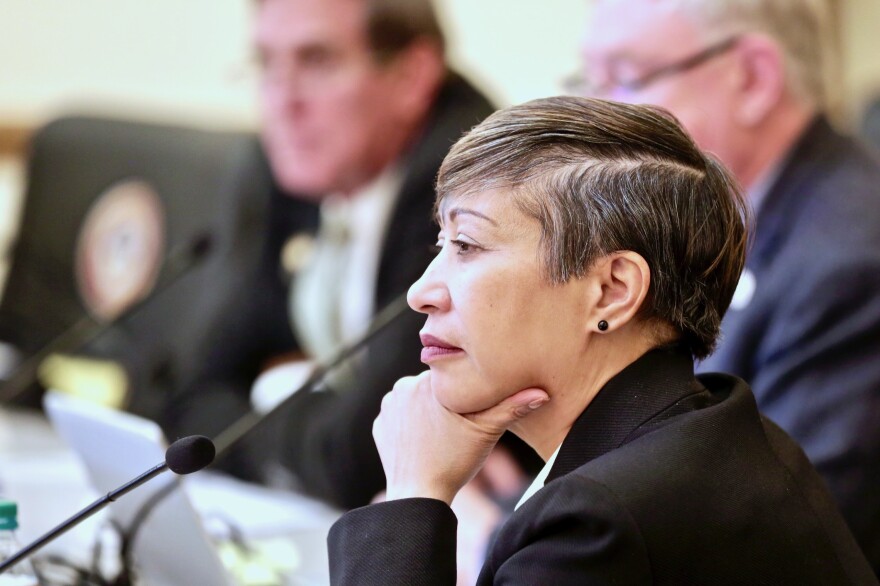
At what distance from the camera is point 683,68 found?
5.19 feet


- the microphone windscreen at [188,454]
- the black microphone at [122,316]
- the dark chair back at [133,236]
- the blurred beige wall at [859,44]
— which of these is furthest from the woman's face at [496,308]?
the blurred beige wall at [859,44]

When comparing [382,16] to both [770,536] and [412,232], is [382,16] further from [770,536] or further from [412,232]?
[770,536]

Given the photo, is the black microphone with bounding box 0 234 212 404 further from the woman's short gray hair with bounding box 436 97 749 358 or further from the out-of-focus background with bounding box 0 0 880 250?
the out-of-focus background with bounding box 0 0 880 250

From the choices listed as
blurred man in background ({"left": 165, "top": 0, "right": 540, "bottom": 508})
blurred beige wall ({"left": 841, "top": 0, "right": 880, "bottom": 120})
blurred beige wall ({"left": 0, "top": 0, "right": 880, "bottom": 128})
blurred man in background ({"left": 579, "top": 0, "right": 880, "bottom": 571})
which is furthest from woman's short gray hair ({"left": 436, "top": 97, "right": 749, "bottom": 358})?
blurred beige wall ({"left": 841, "top": 0, "right": 880, "bottom": 120})

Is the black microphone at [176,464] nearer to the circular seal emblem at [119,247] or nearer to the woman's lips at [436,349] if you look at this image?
the woman's lips at [436,349]

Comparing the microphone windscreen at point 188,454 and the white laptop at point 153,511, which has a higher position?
the microphone windscreen at point 188,454

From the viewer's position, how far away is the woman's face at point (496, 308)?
876 mm

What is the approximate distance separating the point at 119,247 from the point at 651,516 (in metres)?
2.05

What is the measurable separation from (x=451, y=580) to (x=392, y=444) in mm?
146

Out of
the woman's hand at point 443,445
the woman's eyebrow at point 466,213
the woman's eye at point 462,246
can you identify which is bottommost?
the woman's hand at point 443,445

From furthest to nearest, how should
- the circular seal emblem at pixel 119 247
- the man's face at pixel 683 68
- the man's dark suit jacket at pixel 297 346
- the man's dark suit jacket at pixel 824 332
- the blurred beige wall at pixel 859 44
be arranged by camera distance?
1. the blurred beige wall at pixel 859 44
2. the circular seal emblem at pixel 119 247
3. the man's dark suit jacket at pixel 297 346
4. the man's face at pixel 683 68
5. the man's dark suit jacket at pixel 824 332

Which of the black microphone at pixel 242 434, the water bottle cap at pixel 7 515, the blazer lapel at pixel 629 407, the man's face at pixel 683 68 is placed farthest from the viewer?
the man's face at pixel 683 68

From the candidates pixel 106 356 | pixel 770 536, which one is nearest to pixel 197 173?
pixel 106 356

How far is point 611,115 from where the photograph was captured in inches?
35.1
